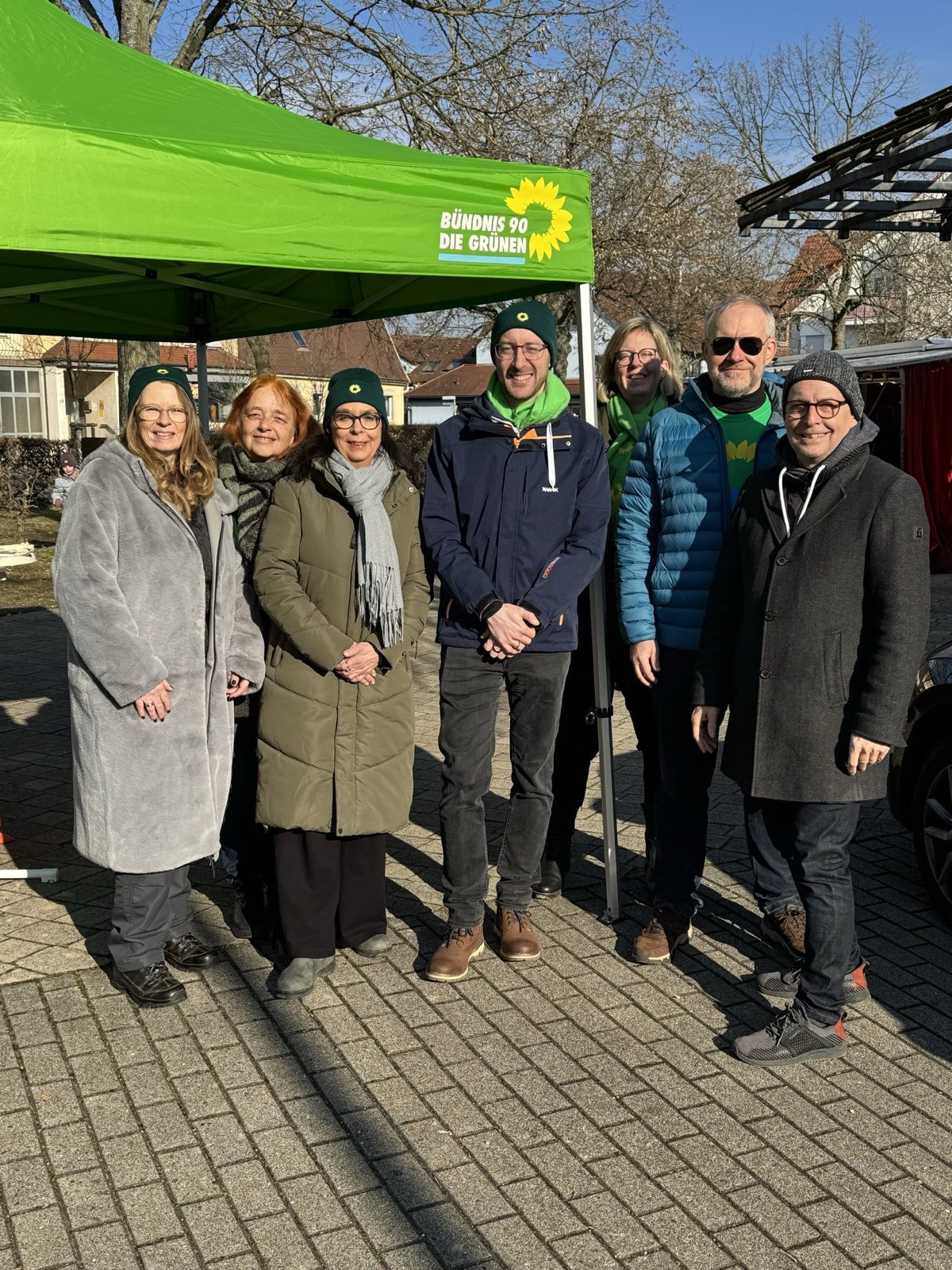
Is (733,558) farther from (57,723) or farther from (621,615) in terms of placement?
(57,723)

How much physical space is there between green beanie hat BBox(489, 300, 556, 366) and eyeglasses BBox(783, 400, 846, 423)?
93 centimetres

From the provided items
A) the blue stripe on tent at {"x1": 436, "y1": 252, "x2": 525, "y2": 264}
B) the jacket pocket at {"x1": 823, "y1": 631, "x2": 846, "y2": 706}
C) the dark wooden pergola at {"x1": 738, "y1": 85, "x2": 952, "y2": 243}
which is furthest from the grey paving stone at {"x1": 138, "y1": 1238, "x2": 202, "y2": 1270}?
the dark wooden pergola at {"x1": 738, "y1": 85, "x2": 952, "y2": 243}

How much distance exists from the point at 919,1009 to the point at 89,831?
2.64 metres

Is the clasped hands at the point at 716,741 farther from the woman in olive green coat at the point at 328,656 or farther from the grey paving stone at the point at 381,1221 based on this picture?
the grey paving stone at the point at 381,1221

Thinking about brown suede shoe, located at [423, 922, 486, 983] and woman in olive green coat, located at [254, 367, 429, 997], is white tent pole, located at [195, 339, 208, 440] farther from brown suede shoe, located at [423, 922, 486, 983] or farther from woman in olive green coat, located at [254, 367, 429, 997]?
brown suede shoe, located at [423, 922, 486, 983]

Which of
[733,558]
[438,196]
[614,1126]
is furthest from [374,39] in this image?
[614,1126]

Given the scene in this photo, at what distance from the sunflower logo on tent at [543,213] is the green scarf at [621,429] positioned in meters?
0.58

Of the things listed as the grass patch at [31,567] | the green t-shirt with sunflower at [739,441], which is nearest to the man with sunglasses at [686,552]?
the green t-shirt with sunflower at [739,441]

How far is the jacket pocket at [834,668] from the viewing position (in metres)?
3.41

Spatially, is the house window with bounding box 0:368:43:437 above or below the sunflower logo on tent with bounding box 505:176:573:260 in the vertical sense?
above

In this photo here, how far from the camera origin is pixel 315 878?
403 cm

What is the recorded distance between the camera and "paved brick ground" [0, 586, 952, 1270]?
277cm

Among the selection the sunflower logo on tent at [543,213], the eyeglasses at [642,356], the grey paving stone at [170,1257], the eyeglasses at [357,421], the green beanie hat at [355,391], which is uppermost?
the sunflower logo on tent at [543,213]

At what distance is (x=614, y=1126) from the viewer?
3215mm
